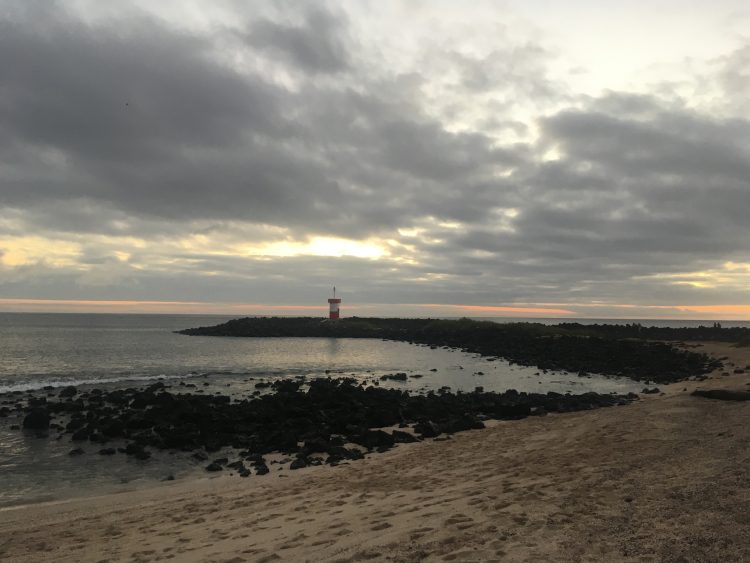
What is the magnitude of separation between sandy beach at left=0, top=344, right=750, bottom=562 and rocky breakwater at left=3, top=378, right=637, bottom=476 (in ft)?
9.49

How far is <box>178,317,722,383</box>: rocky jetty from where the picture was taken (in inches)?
1537

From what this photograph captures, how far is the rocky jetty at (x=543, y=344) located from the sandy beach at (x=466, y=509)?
26194mm

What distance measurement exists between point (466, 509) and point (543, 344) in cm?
5388

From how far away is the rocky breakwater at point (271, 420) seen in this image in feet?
53.6

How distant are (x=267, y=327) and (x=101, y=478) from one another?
10271 cm

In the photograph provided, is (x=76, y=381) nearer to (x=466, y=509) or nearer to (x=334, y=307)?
(x=466, y=509)

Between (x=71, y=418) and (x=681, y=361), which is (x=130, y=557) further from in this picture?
(x=681, y=361)

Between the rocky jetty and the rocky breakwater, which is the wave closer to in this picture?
the rocky breakwater

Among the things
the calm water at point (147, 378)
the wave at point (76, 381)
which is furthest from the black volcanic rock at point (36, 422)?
the wave at point (76, 381)

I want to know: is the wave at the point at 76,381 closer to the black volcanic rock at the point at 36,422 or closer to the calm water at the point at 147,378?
the calm water at the point at 147,378

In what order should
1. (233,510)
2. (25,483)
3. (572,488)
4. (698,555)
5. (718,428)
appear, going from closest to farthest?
(698,555)
(572,488)
(233,510)
(718,428)
(25,483)

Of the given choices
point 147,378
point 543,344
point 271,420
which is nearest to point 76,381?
point 147,378

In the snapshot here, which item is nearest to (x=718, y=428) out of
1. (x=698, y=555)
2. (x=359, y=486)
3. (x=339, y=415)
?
(x=698, y=555)

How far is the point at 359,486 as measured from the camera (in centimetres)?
1080
